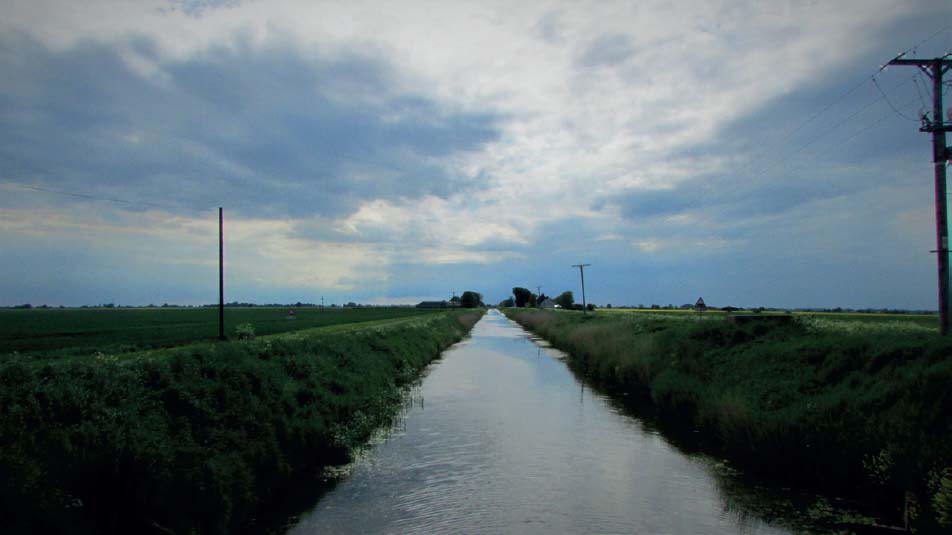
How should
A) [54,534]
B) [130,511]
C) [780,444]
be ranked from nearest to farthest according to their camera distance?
[54,534] < [130,511] < [780,444]

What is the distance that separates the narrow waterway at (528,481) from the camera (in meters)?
10.3

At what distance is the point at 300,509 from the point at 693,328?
19.1m

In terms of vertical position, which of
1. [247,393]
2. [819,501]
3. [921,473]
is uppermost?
[247,393]

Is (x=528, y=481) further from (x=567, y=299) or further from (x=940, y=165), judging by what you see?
(x=567, y=299)

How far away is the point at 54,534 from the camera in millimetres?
7000

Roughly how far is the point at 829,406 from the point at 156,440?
42.8 feet

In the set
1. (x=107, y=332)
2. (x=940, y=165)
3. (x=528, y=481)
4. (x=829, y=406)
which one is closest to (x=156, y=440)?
(x=528, y=481)

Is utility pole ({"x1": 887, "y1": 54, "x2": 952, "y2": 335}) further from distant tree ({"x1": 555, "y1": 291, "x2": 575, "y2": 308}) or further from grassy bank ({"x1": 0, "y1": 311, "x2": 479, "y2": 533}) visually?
distant tree ({"x1": 555, "y1": 291, "x2": 575, "y2": 308})

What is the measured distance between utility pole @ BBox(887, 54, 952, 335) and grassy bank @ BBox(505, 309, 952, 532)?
2.78m

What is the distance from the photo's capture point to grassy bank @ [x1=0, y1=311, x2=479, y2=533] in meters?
7.60

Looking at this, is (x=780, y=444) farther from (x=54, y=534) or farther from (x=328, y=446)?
(x=54, y=534)

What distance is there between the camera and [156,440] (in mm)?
9164

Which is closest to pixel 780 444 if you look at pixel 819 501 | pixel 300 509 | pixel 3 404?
pixel 819 501

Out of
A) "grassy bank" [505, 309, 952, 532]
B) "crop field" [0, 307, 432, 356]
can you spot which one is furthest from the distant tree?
"grassy bank" [505, 309, 952, 532]
